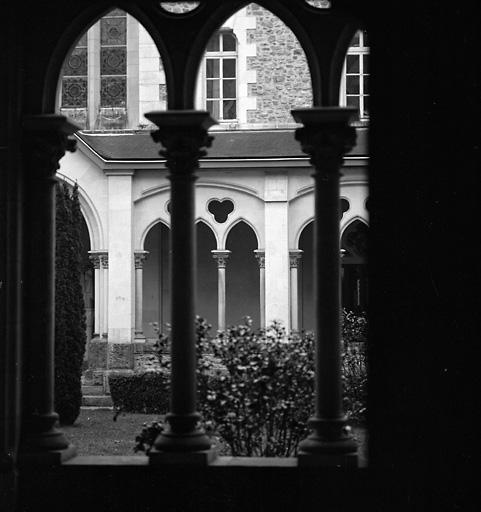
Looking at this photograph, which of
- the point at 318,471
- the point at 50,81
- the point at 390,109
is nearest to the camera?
the point at 390,109

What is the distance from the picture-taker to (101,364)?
1586cm

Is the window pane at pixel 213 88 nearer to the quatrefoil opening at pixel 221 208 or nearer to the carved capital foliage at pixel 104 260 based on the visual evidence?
the quatrefoil opening at pixel 221 208

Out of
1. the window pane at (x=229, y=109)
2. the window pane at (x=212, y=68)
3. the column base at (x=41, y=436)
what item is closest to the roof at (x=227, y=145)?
the window pane at (x=229, y=109)

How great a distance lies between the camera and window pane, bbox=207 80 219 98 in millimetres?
17547

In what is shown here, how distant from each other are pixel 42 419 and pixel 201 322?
1808mm

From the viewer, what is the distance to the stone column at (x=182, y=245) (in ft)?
15.1

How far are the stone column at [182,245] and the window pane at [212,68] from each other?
13149 mm

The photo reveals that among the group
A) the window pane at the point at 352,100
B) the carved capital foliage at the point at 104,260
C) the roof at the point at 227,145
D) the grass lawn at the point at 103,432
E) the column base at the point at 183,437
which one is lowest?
the grass lawn at the point at 103,432

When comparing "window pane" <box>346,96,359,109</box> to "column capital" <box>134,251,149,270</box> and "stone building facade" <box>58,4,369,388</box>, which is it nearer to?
"stone building facade" <box>58,4,369,388</box>

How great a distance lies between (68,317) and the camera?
38.1 feet

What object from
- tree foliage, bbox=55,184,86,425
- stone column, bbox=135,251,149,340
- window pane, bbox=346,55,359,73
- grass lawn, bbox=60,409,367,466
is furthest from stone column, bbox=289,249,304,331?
tree foliage, bbox=55,184,86,425

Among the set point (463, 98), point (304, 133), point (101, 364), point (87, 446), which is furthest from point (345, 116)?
point (101, 364)

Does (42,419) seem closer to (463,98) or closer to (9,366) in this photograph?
(9,366)

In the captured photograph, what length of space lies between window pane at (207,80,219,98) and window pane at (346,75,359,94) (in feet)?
7.38
